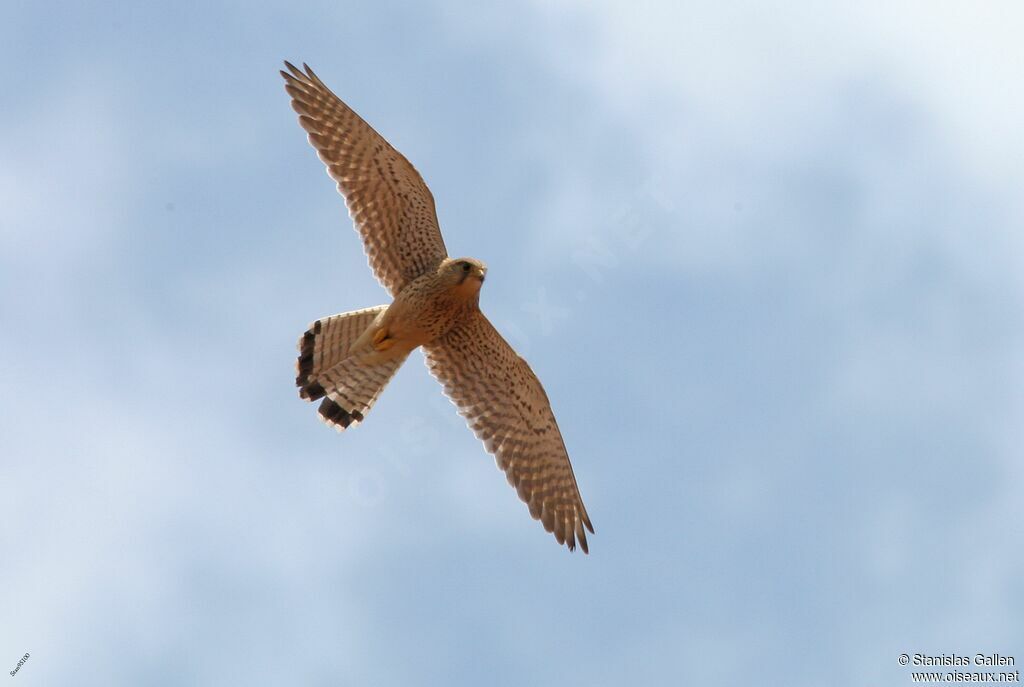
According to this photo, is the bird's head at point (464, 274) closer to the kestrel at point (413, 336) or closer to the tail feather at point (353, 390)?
the kestrel at point (413, 336)

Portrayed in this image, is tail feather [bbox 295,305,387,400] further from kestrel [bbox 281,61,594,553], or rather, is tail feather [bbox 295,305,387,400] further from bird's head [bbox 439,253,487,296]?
bird's head [bbox 439,253,487,296]

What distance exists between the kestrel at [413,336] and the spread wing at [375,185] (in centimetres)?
1

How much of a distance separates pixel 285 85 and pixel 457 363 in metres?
3.40

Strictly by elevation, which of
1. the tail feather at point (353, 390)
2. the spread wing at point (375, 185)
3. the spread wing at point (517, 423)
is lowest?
the tail feather at point (353, 390)

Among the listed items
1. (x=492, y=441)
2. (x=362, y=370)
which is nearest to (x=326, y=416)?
(x=362, y=370)

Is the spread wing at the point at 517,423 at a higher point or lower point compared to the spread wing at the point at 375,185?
lower

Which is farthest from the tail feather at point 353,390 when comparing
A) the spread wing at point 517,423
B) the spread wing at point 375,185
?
the spread wing at point 375,185

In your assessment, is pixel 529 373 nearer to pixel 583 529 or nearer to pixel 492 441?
pixel 492 441

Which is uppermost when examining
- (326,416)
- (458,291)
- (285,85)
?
(285,85)

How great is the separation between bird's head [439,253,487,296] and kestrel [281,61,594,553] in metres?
0.01

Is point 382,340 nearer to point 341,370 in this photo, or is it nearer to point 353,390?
point 341,370

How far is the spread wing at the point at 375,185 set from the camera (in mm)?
14703

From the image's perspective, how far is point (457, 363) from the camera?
50.5 ft

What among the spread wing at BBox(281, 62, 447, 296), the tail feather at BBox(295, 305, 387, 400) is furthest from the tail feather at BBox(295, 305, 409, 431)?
the spread wing at BBox(281, 62, 447, 296)
